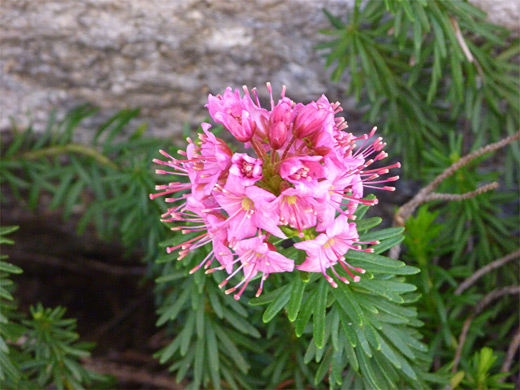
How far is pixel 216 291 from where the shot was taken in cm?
194

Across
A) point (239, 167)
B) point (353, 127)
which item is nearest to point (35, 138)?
point (353, 127)

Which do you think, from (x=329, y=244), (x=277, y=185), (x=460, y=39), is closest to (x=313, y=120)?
(x=277, y=185)

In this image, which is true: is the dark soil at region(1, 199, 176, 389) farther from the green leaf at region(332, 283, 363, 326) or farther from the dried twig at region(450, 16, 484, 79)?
the dried twig at region(450, 16, 484, 79)

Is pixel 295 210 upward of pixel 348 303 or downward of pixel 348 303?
upward

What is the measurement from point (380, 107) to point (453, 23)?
1.51 feet

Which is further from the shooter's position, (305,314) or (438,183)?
(438,183)

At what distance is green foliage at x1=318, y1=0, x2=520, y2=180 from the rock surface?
18 cm

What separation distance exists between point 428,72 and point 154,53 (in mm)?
1227

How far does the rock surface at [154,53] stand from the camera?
7.94ft

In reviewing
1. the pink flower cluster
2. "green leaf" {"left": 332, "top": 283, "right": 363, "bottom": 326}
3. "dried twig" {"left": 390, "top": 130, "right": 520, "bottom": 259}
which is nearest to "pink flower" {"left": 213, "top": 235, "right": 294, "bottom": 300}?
the pink flower cluster

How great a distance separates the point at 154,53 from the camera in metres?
2.54

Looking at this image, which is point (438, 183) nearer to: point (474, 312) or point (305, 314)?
point (474, 312)

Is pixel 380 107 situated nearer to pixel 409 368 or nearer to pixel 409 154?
pixel 409 154

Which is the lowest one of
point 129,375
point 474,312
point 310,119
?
point 129,375
